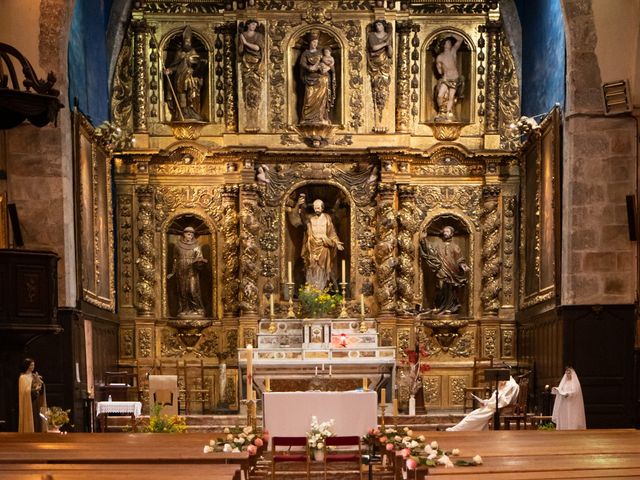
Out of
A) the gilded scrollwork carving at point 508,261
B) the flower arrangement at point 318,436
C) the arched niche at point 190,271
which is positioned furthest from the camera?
the gilded scrollwork carving at point 508,261

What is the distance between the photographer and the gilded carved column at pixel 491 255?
23.2 m

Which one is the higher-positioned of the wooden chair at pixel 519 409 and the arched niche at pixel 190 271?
the arched niche at pixel 190 271

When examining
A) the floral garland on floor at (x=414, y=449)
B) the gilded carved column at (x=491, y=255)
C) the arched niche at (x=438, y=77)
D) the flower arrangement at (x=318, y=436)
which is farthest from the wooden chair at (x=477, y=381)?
the flower arrangement at (x=318, y=436)

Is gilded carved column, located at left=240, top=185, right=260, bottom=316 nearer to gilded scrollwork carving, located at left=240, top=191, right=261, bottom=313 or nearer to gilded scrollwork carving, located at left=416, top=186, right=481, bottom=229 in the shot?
gilded scrollwork carving, located at left=240, top=191, right=261, bottom=313

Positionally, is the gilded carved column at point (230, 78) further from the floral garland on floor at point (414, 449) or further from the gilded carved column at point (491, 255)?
the floral garland on floor at point (414, 449)

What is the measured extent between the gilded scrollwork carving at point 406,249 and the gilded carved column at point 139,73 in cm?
550

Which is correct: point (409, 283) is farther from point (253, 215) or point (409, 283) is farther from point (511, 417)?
point (511, 417)

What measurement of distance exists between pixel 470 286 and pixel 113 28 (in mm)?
9096

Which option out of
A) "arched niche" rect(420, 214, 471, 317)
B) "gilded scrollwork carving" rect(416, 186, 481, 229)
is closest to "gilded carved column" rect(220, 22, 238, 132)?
"gilded scrollwork carving" rect(416, 186, 481, 229)

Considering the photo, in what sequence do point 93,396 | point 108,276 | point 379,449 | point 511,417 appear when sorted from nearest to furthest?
point 379,449
point 511,417
point 93,396
point 108,276

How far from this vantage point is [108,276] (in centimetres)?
2241

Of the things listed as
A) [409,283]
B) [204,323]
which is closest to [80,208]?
[204,323]

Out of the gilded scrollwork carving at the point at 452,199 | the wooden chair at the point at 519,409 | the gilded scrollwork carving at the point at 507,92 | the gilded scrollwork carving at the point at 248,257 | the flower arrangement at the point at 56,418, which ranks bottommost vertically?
the wooden chair at the point at 519,409

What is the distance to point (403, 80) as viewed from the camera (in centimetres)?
2352
